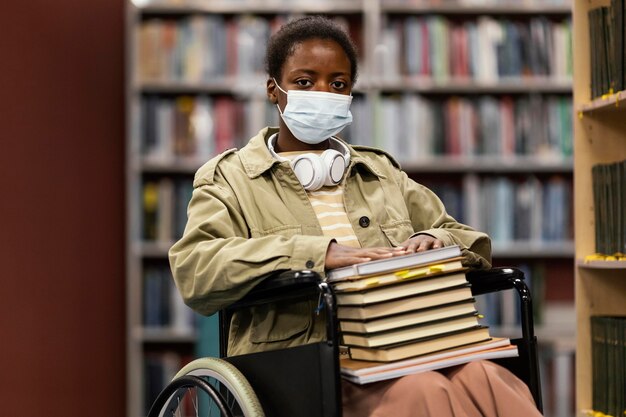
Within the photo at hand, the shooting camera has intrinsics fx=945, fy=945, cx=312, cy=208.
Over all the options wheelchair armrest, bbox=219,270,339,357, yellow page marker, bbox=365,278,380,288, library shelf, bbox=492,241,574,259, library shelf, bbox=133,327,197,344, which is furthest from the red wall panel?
library shelf, bbox=492,241,574,259

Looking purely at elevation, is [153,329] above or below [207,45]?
below

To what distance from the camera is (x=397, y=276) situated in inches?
A: 66.0

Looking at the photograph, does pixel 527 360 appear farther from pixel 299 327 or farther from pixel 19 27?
pixel 19 27

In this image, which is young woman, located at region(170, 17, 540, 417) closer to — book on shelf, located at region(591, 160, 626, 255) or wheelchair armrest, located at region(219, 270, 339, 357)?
wheelchair armrest, located at region(219, 270, 339, 357)

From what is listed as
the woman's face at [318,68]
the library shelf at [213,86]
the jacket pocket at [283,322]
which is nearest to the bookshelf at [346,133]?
the library shelf at [213,86]

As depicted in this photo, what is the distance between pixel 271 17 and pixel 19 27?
1.77m

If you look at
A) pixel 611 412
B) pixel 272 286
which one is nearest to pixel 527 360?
pixel 272 286

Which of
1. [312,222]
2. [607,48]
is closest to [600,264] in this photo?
[607,48]

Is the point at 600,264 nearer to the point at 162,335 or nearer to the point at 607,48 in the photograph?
the point at 607,48

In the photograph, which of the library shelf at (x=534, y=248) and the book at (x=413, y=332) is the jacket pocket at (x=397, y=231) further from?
the library shelf at (x=534, y=248)

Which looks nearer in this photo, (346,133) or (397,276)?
(397,276)

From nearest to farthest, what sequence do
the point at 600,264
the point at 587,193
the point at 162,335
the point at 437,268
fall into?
the point at 437,268 < the point at 600,264 < the point at 587,193 < the point at 162,335

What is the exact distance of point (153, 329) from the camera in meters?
4.28

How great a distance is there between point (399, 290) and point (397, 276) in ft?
0.09
